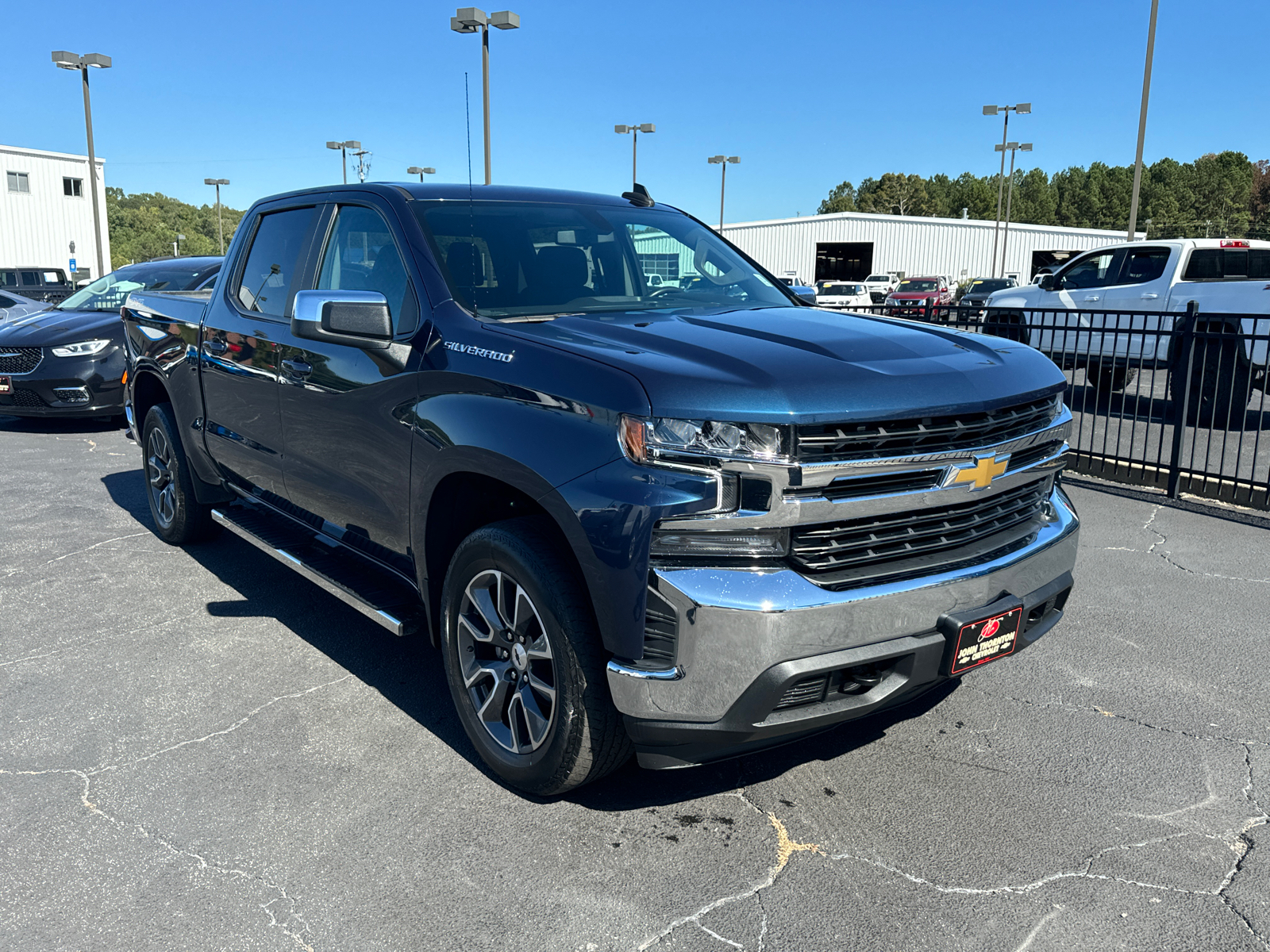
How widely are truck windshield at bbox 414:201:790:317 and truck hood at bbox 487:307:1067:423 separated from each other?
27cm

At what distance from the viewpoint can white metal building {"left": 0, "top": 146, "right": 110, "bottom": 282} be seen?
50938mm

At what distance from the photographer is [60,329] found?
424 inches

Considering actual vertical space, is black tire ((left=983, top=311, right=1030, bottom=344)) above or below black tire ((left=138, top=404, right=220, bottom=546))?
above

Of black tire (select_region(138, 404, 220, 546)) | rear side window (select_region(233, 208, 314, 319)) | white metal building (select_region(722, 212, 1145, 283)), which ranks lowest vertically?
black tire (select_region(138, 404, 220, 546))

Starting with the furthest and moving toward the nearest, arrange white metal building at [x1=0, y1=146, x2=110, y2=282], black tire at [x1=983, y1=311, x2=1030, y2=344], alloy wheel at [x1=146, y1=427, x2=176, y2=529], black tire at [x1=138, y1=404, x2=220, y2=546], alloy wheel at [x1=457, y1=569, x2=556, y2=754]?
white metal building at [x1=0, y1=146, x2=110, y2=282] → black tire at [x1=983, y1=311, x2=1030, y2=344] → alloy wheel at [x1=146, y1=427, x2=176, y2=529] → black tire at [x1=138, y1=404, x2=220, y2=546] → alloy wheel at [x1=457, y1=569, x2=556, y2=754]

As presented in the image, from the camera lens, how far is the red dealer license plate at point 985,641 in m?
2.82

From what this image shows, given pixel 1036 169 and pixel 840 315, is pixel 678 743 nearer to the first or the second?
pixel 840 315

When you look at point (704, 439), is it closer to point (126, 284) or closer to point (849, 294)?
point (126, 284)

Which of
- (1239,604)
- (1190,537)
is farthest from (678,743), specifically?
(1190,537)

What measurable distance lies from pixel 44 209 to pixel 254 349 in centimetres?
5845

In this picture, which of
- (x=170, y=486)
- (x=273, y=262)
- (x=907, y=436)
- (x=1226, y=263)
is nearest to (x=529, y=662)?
(x=907, y=436)

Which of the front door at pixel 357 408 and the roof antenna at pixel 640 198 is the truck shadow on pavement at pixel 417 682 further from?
the roof antenna at pixel 640 198

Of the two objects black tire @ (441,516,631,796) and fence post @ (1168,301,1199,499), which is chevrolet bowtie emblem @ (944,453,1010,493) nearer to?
black tire @ (441,516,631,796)

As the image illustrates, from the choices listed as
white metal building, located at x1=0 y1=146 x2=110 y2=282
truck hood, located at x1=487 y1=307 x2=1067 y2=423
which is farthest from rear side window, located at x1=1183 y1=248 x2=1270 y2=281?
white metal building, located at x1=0 y1=146 x2=110 y2=282
